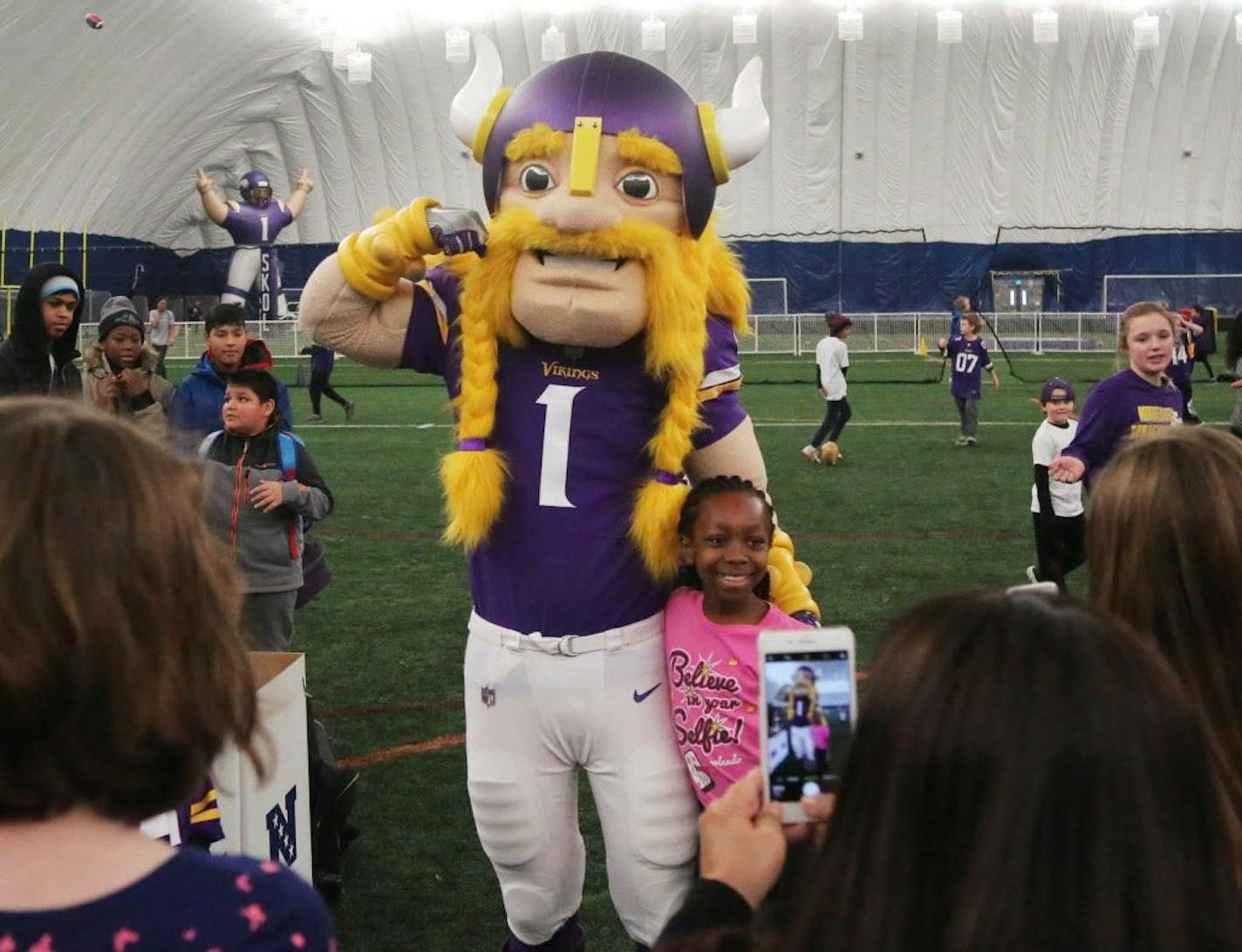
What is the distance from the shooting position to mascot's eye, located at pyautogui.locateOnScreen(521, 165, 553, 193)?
3.27 metres

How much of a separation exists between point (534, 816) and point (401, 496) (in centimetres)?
847

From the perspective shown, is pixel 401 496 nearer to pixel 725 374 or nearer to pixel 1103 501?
pixel 725 374

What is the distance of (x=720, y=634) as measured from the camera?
3195mm

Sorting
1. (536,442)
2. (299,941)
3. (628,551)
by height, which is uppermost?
(536,442)

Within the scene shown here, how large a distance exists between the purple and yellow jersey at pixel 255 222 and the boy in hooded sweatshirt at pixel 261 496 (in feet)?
91.8

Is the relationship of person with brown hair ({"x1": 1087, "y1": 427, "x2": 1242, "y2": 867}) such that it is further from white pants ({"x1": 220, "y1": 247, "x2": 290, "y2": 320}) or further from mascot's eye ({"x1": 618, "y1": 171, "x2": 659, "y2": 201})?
white pants ({"x1": 220, "y1": 247, "x2": 290, "y2": 320})

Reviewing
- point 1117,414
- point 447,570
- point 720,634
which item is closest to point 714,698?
point 720,634

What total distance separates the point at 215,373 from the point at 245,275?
94.8 ft

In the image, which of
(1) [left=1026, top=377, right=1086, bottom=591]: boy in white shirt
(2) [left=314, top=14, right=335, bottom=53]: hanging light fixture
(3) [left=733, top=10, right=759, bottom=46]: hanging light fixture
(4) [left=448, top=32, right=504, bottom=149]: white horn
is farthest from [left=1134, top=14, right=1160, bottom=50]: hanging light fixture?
(4) [left=448, top=32, right=504, bottom=149]: white horn

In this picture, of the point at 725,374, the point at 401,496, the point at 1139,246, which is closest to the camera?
the point at 725,374

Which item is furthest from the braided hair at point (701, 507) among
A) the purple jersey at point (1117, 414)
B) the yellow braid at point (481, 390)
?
the purple jersey at point (1117, 414)

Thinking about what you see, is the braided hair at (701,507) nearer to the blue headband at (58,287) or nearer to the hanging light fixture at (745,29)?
the blue headband at (58,287)

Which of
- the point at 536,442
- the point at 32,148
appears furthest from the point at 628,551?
the point at 32,148

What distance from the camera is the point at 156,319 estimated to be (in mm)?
25906
